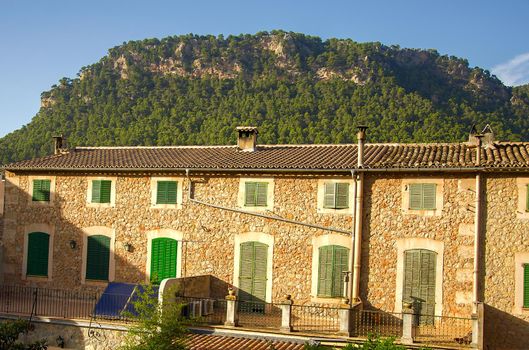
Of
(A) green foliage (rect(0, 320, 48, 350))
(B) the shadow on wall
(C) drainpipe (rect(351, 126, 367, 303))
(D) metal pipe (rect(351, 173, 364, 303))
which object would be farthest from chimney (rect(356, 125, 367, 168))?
(A) green foliage (rect(0, 320, 48, 350))

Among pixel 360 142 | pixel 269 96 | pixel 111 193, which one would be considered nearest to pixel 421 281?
pixel 360 142

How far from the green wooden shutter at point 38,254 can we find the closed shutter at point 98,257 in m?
1.66

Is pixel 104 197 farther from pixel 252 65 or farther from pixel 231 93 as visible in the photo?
pixel 252 65

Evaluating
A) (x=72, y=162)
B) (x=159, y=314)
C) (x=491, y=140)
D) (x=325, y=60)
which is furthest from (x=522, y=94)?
(x=159, y=314)

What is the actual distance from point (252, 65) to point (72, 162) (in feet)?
208

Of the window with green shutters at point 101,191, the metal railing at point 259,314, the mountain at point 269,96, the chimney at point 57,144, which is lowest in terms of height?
the metal railing at point 259,314

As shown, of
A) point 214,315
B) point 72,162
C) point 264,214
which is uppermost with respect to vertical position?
point 72,162

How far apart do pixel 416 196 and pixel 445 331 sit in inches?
150

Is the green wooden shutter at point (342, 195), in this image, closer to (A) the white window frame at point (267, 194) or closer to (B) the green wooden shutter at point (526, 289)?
(A) the white window frame at point (267, 194)

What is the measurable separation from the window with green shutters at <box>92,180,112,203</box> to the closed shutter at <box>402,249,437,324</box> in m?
10.2

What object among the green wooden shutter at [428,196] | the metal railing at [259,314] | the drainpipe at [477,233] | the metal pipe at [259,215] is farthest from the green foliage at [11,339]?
the drainpipe at [477,233]

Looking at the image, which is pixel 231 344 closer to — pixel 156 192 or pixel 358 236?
pixel 358 236

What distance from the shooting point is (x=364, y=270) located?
1819 cm

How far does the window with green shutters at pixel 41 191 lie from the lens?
865 inches
